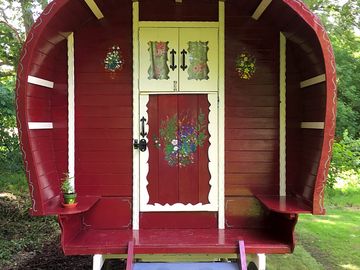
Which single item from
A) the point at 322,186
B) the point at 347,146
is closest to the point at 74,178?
the point at 322,186

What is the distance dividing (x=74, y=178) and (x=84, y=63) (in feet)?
3.54

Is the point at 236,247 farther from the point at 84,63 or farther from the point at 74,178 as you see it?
the point at 84,63

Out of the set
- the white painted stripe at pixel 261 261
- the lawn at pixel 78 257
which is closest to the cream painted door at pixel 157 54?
the white painted stripe at pixel 261 261

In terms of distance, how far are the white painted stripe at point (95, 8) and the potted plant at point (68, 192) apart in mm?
1493

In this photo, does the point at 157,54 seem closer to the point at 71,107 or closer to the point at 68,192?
the point at 71,107

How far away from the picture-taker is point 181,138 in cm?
383

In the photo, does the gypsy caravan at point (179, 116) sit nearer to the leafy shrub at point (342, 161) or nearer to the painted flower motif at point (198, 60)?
the painted flower motif at point (198, 60)

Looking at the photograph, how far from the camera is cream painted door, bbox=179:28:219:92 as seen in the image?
3.83 metres

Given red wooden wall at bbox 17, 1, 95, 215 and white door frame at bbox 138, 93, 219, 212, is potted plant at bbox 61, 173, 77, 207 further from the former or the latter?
white door frame at bbox 138, 93, 219, 212

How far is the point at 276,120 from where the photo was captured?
151 inches

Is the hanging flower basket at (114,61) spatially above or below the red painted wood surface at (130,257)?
above

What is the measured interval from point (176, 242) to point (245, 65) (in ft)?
5.73

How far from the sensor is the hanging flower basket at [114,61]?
383 cm

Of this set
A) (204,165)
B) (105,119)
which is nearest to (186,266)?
(204,165)
